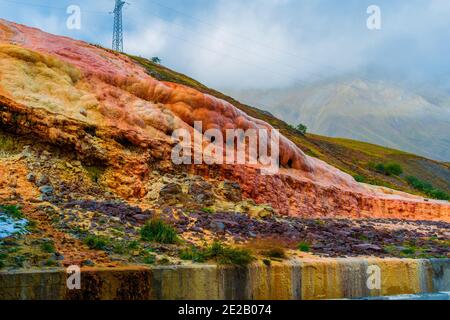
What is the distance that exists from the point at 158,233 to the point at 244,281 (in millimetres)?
3130

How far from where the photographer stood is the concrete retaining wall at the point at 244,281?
11148mm

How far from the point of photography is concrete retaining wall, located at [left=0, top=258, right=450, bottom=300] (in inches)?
439

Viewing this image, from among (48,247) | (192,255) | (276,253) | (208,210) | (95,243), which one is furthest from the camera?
(208,210)

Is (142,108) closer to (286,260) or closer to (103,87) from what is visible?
(103,87)

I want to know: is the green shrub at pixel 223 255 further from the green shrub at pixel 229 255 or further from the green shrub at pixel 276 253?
the green shrub at pixel 276 253

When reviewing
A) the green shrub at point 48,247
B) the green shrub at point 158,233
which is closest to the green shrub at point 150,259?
the green shrub at point 158,233

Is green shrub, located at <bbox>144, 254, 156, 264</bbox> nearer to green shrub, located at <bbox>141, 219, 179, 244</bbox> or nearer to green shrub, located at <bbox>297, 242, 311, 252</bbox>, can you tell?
green shrub, located at <bbox>141, 219, 179, 244</bbox>

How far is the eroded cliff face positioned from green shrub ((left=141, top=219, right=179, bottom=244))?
479 centimetres

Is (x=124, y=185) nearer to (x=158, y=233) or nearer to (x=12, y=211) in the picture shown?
(x=158, y=233)

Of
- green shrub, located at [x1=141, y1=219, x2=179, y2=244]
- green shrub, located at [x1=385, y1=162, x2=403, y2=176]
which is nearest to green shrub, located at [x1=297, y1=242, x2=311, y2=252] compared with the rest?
green shrub, located at [x1=141, y1=219, x2=179, y2=244]

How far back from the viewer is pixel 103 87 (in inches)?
985

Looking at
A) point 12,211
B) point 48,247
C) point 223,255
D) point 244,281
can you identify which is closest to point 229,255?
point 223,255

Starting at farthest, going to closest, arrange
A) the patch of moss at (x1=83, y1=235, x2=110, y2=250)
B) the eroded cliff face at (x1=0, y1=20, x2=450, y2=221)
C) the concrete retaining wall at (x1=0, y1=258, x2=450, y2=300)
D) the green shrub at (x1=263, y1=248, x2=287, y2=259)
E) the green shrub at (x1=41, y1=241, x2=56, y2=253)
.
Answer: the eroded cliff face at (x1=0, y1=20, x2=450, y2=221), the green shrub at (x1=263, y1=248, x2=287, y2=259), the patch of moss at (x1=83, y1=235, x2=110, y2=250), the green shrub at (x1=41, y1=241, x2=56, y2=253), the concrete retaining wall at (x1=0, y1=258, x2=450, y2=300)

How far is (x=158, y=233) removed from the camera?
15727 millimetres
